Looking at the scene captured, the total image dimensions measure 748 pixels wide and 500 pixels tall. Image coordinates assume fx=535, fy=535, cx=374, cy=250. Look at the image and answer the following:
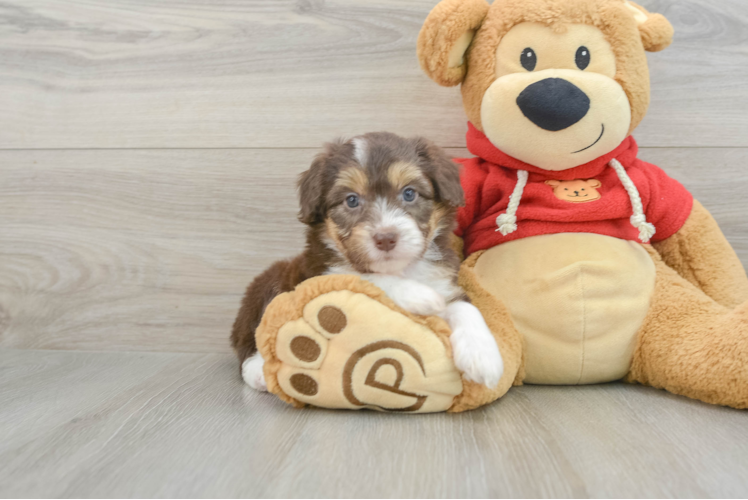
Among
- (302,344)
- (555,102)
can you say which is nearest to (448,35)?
(555,102)

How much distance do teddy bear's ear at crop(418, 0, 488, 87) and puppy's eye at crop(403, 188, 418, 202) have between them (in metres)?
0.41

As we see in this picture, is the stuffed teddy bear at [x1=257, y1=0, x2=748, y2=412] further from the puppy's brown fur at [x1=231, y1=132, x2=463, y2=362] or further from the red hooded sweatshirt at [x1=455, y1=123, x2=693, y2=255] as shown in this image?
the puppy's brown fur at [x1=231, y1=132, x2=463, y2=362]

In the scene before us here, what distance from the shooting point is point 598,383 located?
5.62ft

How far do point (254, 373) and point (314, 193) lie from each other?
64 cm

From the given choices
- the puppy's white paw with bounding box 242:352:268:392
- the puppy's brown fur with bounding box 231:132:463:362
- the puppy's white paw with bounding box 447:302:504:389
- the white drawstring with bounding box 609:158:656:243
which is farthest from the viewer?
the puppy's white paw with bounding box 242:352:268:392

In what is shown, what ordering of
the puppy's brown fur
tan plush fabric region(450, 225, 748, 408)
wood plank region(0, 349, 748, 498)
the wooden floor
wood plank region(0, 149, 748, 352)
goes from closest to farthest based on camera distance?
1. wood plank region(0, 349, 748, 498)
2. tan plush fabric region(450, 225, 748, 408)
3. the puppy's brown fur
4. the wooden floor
5. wood plank region(0, 149, 748, 352)

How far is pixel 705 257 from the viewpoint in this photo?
5.78ft

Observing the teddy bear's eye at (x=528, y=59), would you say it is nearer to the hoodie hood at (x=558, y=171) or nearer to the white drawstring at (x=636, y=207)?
the hoodie hood at (x=558, y=171)

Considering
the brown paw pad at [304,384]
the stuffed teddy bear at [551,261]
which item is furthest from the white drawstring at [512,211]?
the brown paw pad at [304,384]

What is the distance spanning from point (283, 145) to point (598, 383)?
4.85 feet

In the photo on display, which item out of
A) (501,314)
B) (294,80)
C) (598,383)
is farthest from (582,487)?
(294,80)

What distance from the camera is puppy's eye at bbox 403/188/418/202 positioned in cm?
155

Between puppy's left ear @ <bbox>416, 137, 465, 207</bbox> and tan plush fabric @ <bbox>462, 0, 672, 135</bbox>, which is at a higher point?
tan plush fabric @ <bbox>462, 0, 672, 135</bbox>

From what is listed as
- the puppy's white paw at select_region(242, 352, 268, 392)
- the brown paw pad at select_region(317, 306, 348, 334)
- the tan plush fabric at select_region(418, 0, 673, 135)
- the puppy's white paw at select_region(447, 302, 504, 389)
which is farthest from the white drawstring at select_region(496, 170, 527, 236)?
the puppy's white paw at select_region(242, 352, 268, 392)
